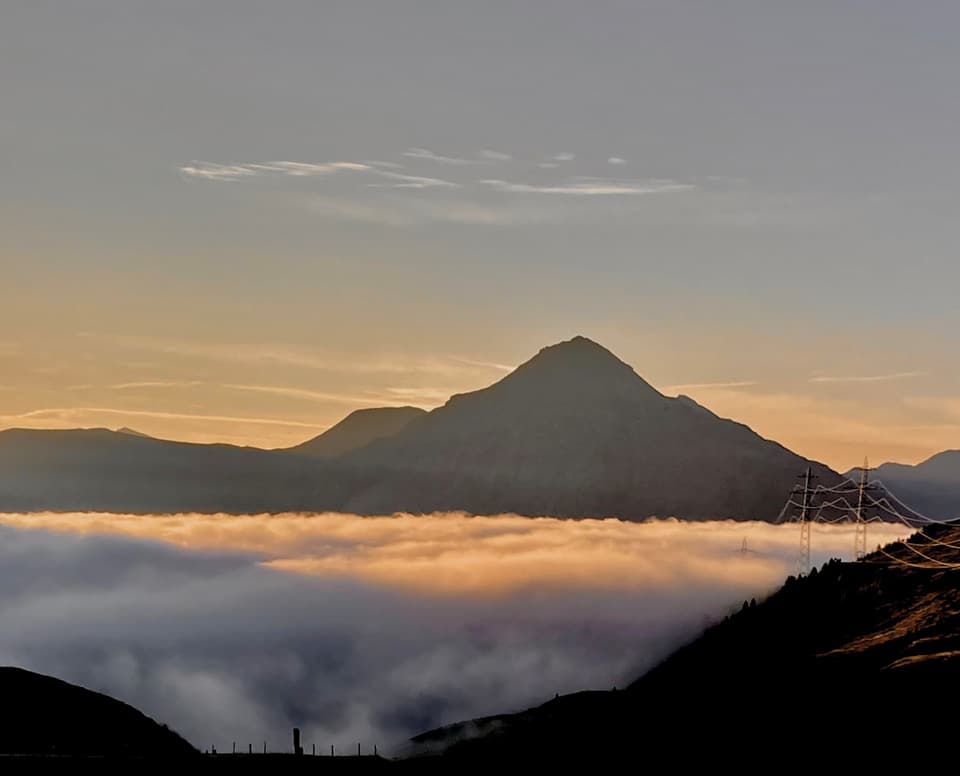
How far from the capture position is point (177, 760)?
7313 inches

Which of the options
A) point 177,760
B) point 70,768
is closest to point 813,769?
point 177,760

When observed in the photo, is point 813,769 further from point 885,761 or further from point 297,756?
point 297,756

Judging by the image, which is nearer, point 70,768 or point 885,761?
point 70,768

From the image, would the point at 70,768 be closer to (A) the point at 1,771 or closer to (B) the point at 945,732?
(A) the point at 1,771

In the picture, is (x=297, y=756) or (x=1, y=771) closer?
(x=1, y=771)

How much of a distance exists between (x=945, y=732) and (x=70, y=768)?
116272 millimetres

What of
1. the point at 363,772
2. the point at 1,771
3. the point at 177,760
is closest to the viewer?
the point at 1,771

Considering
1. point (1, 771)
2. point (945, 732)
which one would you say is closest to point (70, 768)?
point (1, 771)

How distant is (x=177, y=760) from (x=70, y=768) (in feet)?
50.7

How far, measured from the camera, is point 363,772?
198750 millimetres

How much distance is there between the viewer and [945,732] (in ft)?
642

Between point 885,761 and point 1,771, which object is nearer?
point 1,771

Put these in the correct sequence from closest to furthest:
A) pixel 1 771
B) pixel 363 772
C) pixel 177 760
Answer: pixel 1 771 → pixel 177 760 → pixel 363 772

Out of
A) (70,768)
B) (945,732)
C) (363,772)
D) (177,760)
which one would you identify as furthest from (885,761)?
(70,768)
